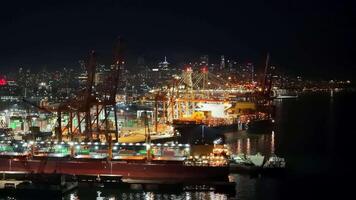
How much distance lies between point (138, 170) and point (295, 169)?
6742 millimetres

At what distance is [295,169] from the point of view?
21172 mm

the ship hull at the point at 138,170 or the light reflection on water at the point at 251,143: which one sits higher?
the light reflection on water at the point at 251,143

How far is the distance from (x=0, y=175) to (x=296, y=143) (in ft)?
57.4

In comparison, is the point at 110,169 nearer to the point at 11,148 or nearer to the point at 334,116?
the point at 11,148

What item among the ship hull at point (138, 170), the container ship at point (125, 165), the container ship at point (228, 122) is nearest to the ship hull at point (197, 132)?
the container ship at point (228, 122)

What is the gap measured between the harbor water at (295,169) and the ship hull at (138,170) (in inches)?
44.7

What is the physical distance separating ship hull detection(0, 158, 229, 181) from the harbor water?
114 cm

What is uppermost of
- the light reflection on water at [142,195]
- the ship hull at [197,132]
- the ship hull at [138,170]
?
the ship hull at [197,132]

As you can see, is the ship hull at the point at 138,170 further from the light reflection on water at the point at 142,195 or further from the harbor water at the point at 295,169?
the light reflection on water at the point at 142,195

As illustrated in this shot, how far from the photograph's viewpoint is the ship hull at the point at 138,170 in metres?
18.2

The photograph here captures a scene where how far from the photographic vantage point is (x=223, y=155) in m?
20.2

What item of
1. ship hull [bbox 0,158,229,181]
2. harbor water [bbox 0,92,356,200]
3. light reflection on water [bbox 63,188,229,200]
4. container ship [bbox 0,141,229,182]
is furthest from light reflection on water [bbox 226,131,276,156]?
light reflection on water [bbox 63,188,229,200]

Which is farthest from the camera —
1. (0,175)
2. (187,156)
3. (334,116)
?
(334,116)

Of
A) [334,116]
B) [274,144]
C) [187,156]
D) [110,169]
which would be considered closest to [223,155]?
[187,156]
